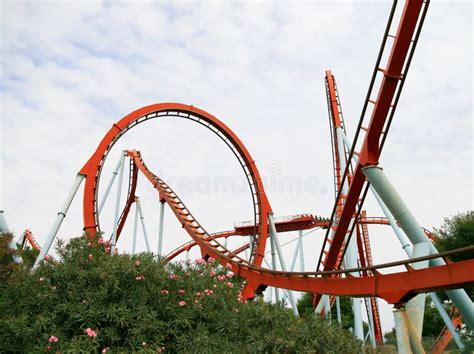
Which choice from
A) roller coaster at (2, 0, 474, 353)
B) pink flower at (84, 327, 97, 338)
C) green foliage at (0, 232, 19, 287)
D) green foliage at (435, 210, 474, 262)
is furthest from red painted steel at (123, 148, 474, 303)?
green foliage at (435, 210, 474, 262)

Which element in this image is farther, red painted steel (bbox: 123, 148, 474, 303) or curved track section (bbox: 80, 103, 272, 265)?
curved track section (bbox: 80, 103, 272, 265)

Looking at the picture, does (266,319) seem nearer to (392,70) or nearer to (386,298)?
(386,298)

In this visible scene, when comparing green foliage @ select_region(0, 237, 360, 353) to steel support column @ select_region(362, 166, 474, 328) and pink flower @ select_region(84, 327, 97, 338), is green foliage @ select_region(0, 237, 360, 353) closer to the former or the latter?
pink flower @ select_region(84, 327, 97, 338)

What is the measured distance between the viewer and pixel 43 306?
6.66 metres

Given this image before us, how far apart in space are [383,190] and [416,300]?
67.8 inches

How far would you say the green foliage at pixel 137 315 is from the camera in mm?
5969

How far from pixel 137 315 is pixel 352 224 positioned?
Answer: 605 centimetres

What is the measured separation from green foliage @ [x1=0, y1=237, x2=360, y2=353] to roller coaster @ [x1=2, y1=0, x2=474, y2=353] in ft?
3.15

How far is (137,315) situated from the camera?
20.3 ft

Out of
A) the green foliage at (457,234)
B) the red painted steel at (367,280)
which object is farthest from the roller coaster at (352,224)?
the green foliage at (457,234)

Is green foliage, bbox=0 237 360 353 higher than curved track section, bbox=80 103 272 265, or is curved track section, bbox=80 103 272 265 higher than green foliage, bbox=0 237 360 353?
curved track section, bbox=80 103 272 265

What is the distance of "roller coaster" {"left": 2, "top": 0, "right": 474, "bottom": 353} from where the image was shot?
613 cm

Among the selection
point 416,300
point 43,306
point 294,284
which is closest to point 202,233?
point 294,284

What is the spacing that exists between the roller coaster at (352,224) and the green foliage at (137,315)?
0.96 metres
